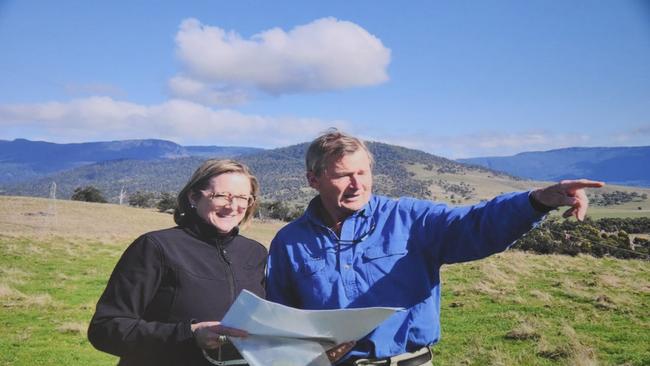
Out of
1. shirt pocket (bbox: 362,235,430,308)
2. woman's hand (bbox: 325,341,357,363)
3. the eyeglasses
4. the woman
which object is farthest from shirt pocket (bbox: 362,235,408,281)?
the eyeglasses

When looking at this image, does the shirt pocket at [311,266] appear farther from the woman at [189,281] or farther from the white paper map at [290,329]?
the white paper map at [290,329]

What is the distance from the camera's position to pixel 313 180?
312cm

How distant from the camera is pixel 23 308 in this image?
1329 cm

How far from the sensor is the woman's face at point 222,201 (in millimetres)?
3094

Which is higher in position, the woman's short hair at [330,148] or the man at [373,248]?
the woman's short hair at [330,148]

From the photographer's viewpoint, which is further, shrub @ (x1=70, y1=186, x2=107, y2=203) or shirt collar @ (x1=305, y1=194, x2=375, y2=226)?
shrub @ (x1=70, y1=186, x2=107, y2=203)

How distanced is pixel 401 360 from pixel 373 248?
0.61 meters

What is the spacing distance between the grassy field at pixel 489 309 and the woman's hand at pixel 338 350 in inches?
275

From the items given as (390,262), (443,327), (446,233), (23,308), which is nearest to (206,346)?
(390,262)

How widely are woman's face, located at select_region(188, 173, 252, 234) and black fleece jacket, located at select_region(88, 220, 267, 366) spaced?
0.20 ft

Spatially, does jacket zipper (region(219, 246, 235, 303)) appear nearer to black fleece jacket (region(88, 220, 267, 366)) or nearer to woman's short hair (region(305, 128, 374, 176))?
black fleece jacket (region(88, 220, 267, 366))

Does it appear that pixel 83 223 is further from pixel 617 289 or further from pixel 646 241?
pixel 646 241

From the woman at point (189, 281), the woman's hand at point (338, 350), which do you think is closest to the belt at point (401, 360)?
the woman's hand at point (338, 350)

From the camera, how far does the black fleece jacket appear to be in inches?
105
